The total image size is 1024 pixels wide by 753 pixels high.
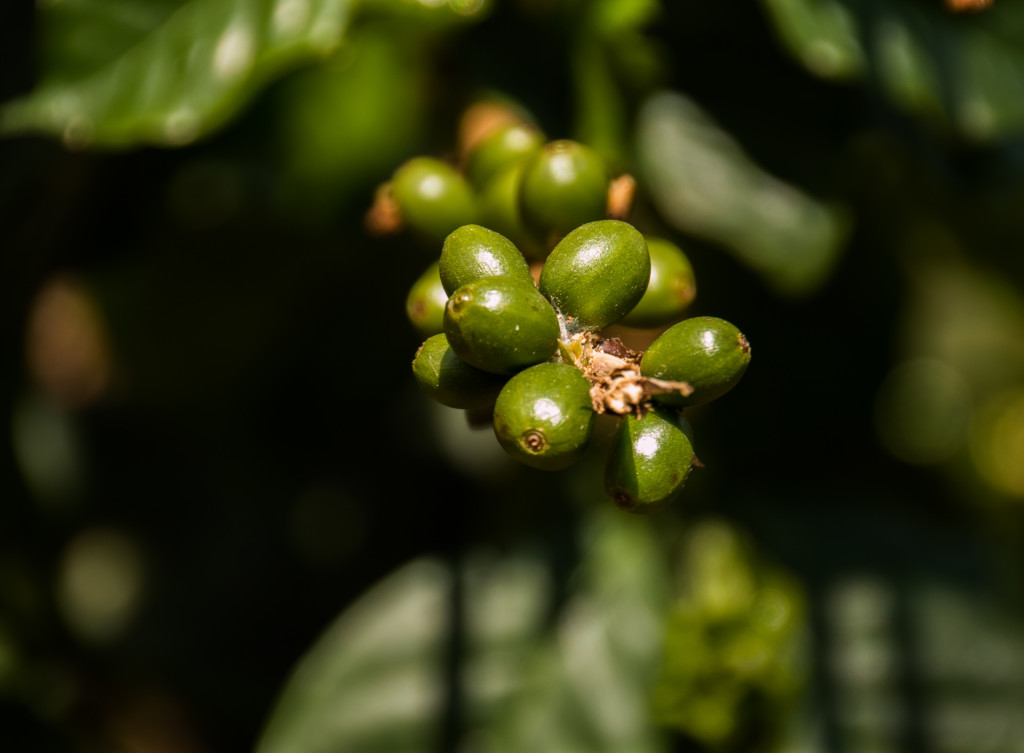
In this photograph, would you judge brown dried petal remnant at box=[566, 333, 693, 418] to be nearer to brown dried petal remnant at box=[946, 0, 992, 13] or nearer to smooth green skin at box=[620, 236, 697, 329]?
smooth green skin at box=[620, 236, 697, 329]

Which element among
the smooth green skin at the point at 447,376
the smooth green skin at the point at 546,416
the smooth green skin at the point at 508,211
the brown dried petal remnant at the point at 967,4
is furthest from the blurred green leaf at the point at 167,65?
the brown dried petal remnant at the point at 967,4

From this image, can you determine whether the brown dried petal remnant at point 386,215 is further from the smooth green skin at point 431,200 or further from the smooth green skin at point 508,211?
the smooth green skin at point 508,211

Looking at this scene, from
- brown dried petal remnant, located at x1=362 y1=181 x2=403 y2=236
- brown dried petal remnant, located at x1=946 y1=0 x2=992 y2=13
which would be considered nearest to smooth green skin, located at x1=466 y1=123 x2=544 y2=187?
brown dried petal remnant, located at x1=362 y1=181 x2=403 y2=236

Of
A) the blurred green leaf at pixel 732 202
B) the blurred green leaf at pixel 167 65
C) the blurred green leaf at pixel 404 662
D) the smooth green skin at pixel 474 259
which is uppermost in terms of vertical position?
the blurred green leaf at pixel 167 65

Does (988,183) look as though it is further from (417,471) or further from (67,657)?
(67,657)

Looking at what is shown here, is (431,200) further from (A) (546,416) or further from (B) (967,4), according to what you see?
(B) (967,4)

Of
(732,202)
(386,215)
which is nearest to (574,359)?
(386,215)

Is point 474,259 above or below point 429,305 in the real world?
above

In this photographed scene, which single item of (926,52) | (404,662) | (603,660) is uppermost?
(926,52)
